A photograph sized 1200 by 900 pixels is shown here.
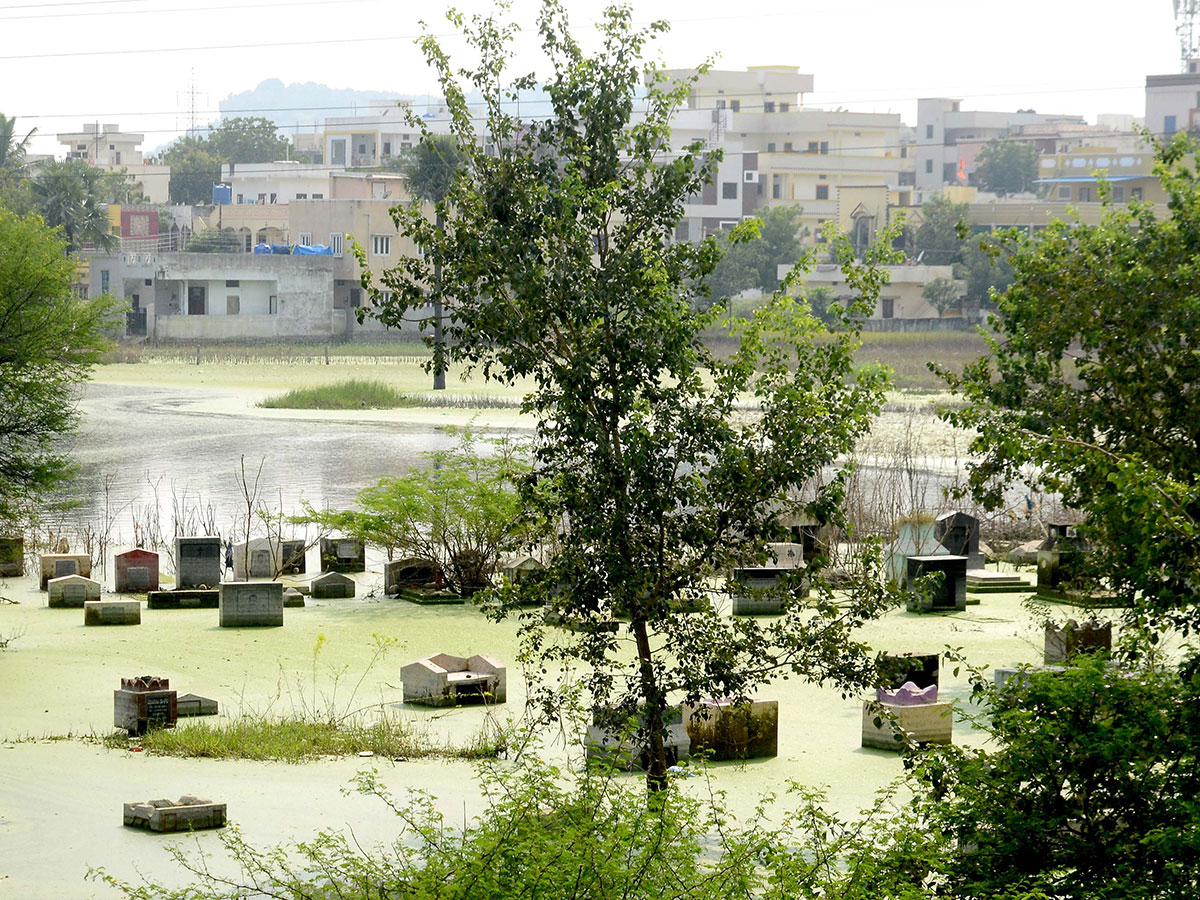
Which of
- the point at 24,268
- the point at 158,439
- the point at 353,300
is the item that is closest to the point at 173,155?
the point at 353,300

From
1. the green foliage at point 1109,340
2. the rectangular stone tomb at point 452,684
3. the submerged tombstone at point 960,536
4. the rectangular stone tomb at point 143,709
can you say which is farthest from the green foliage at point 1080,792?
the submerged tombstone at point 960,536

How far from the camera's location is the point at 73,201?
246ft

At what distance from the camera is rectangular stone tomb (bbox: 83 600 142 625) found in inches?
738

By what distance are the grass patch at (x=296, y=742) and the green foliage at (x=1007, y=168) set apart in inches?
4466

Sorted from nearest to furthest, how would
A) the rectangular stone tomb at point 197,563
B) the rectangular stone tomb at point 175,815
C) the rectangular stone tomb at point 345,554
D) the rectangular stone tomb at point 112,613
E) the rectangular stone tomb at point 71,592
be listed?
the rectangular stone tomb at point 175,815 < the rectangular stone tomb at point 112,613 < the rectangular stone tomb at point 71,592 < the rectangular stone tomb at point 197,563 < the rectangular stone tomb at point 345,554

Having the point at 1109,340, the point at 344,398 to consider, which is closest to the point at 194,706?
the point at 1109,340

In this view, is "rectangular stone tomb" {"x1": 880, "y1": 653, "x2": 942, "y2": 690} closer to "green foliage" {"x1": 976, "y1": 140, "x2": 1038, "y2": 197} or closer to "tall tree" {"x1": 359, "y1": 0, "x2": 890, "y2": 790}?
"tall tree" {"x1": 359, "y1": 0, "x2": 890, "y2": 790}

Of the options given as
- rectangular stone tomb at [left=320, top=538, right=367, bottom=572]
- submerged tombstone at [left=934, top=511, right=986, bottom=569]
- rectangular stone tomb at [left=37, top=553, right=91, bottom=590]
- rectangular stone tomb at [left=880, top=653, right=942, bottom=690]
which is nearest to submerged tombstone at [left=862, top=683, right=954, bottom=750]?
rectangular stone tomb at [left=880, top=653, right=942, bottom=690]

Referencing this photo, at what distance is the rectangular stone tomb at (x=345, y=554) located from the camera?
24.3 m

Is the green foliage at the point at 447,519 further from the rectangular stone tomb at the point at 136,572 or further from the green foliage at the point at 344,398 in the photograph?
the green foliage at the point at 344,398

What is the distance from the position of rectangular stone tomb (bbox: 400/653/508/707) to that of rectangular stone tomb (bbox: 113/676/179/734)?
2370 millimetres

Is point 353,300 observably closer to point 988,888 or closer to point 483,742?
point 483,742

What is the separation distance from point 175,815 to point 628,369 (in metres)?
4.22

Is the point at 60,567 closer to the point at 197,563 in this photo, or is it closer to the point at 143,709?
the point at 197,563
